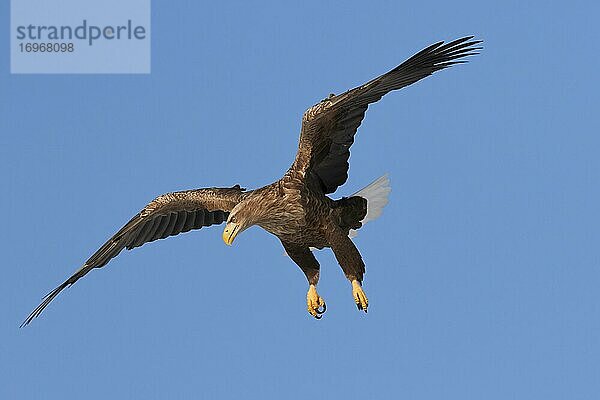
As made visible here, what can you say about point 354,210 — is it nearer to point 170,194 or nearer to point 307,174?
point 307,174

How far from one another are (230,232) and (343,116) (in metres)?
1.08

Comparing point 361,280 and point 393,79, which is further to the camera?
point 361,280

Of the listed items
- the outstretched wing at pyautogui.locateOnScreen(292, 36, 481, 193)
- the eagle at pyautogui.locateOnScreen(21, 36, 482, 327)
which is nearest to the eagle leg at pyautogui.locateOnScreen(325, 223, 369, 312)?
the eagle at pyautogui.locateOnScreen(21, 36, 482, 327)

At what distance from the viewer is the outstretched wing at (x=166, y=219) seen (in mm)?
7227

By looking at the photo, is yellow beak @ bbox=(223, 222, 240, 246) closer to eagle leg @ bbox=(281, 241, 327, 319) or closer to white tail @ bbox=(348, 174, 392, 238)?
eagle leg @ bbox=(281, 241, 327, 319)

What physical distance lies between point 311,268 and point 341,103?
4.16ft

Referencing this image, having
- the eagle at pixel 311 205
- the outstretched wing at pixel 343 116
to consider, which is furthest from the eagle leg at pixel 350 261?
the outstretched wing at pixel 343 116

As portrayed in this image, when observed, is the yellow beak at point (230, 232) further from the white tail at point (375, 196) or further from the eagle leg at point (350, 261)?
the white tail at point (375, 196)

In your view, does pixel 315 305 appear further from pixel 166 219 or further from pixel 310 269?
pixel 166 219

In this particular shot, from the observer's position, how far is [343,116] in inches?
268

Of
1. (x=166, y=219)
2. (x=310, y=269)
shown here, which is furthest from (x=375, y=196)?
(x=166, y=219)

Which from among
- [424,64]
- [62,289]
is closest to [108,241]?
[62,289]

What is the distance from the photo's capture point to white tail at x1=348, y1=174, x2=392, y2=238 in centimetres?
769

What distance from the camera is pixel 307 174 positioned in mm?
6902
